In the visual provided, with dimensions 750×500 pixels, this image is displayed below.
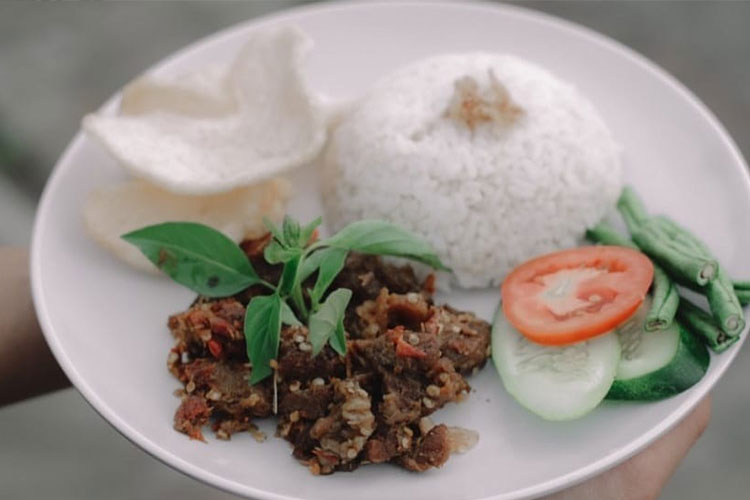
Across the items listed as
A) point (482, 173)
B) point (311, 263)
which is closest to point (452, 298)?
point (482, 173)

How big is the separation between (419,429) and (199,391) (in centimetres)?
70

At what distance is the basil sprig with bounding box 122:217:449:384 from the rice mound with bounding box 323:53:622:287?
363 mm

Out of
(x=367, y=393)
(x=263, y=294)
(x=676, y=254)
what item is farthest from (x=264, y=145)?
(x=676, y=254)

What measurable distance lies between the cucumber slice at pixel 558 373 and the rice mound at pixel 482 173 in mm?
→ 582

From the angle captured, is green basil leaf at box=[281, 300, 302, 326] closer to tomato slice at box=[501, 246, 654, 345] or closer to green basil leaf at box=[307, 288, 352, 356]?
green basil leaf at box=[307, 288, 352, 356]

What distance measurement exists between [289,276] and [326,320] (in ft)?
0.87

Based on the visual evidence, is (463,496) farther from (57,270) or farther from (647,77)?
(647,77)

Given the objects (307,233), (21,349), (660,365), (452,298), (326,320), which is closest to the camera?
(326,320)

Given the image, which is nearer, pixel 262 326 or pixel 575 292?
pixel 262 326

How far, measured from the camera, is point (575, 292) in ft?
9.40

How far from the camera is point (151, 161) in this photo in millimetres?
3318

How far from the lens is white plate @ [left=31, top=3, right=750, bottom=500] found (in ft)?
8.45

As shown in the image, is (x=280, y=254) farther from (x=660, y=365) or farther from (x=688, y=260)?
(x=688, y=260)

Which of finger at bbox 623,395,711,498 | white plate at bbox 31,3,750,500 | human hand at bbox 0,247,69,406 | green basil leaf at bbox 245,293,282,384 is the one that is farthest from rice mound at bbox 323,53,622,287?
human hand at bbox 0,247,69,406
